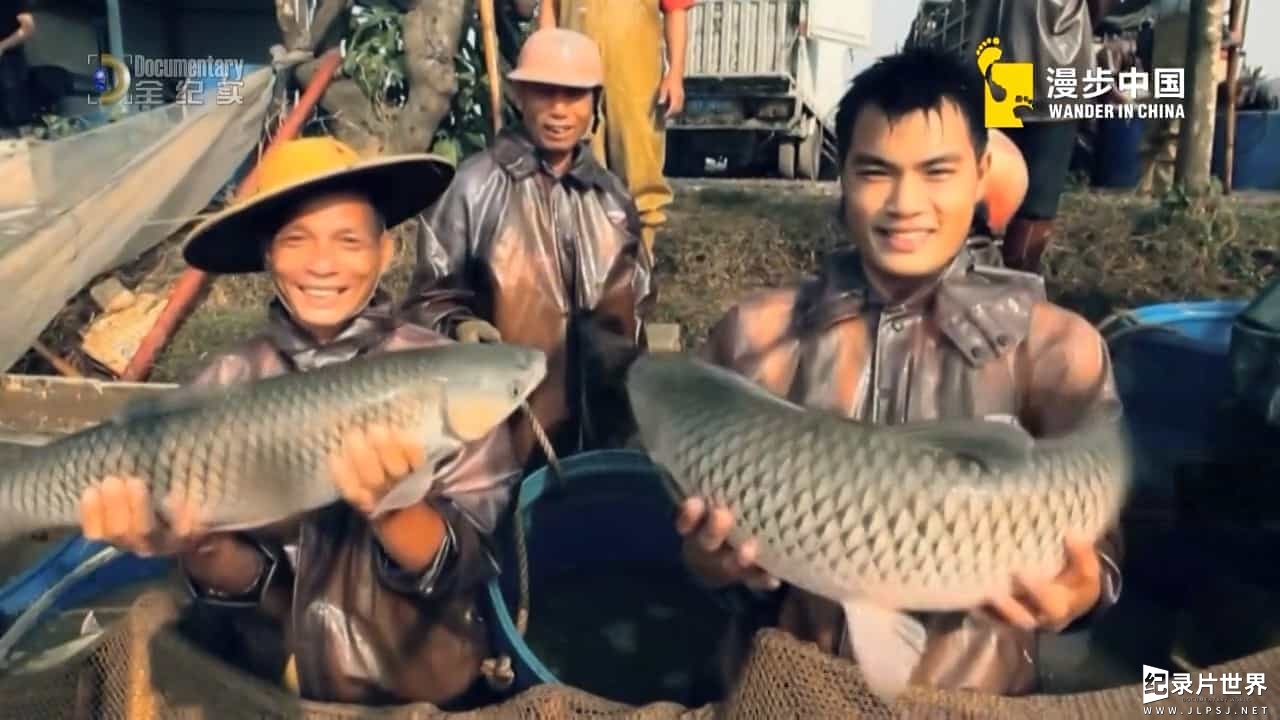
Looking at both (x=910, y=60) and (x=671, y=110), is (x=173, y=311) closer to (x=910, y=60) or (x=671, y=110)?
(x=671, y=110)

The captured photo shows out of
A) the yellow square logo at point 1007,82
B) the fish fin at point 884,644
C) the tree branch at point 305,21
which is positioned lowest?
the fish fin at point 884,644

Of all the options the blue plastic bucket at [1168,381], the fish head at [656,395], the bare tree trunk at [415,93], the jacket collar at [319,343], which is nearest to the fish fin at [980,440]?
the fish head at [656,395]

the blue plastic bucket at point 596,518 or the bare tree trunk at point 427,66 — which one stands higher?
the bare tree trunk at point 427,66

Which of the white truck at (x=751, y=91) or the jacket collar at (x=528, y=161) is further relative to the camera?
the white truck at (x=751, y=91)

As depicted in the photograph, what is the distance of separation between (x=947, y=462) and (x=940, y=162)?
2.01 ft

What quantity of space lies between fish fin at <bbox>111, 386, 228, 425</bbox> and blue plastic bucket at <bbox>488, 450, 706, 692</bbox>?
0.98 m

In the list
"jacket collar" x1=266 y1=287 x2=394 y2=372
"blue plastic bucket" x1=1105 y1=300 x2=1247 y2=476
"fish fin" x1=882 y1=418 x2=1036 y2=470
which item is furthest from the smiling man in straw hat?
"blue plastic bucket" x1=1105 y1=300 x2=1247 y2=476

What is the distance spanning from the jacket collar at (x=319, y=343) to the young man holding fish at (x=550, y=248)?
1.33 metres

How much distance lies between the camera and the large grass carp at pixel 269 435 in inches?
83.0

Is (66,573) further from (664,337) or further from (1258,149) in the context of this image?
(1258,149)

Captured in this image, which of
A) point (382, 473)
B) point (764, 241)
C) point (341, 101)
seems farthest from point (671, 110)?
point (341, 101)

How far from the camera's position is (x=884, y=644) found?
5.91ft

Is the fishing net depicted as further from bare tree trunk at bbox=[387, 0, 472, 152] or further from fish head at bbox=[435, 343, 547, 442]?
bare tree trunk at bbox=[387, 0, 472, 152]

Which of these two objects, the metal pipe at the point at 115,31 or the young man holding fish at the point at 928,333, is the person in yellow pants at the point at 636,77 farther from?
the metal pipe at the point at 115,31
